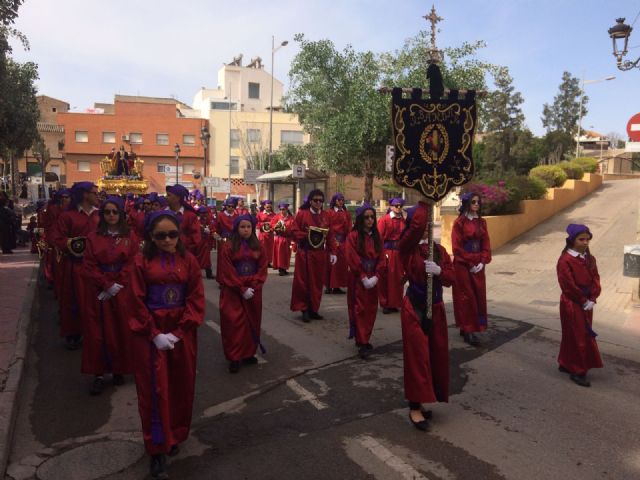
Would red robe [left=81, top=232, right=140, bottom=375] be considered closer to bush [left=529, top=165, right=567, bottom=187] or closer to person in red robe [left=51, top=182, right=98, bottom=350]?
person in red robe [left=51, top=182, right=98, bottom=350]

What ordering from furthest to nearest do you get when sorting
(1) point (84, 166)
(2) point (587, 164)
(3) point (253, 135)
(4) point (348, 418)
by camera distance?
(3) point (253, 135)
(1) point (84, 166)
(2) point (587, 164)
(4) point (348, 418)

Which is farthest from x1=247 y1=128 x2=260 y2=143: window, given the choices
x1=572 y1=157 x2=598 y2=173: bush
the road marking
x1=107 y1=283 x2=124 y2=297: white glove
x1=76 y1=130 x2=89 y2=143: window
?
the road marking

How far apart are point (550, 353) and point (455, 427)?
111 inches

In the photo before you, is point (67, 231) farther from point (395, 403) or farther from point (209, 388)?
point (395, 403)

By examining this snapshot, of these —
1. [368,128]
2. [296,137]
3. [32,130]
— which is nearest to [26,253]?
[32,130]

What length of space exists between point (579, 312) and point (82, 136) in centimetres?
5104

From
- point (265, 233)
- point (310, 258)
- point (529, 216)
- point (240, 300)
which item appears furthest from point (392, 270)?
point (529, 216)

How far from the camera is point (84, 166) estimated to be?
4988cm

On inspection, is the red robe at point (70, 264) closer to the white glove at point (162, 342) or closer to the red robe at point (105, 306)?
the red robe at point (105, 306)

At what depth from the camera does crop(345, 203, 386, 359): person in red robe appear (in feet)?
21.8

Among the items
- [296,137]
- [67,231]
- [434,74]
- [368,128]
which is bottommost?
[67,231]

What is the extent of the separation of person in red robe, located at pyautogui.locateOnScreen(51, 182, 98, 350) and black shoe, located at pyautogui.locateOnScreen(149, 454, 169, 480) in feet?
10.4

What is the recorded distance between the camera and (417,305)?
4676 millimetres

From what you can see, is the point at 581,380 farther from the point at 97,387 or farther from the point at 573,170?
the point at 573,170
